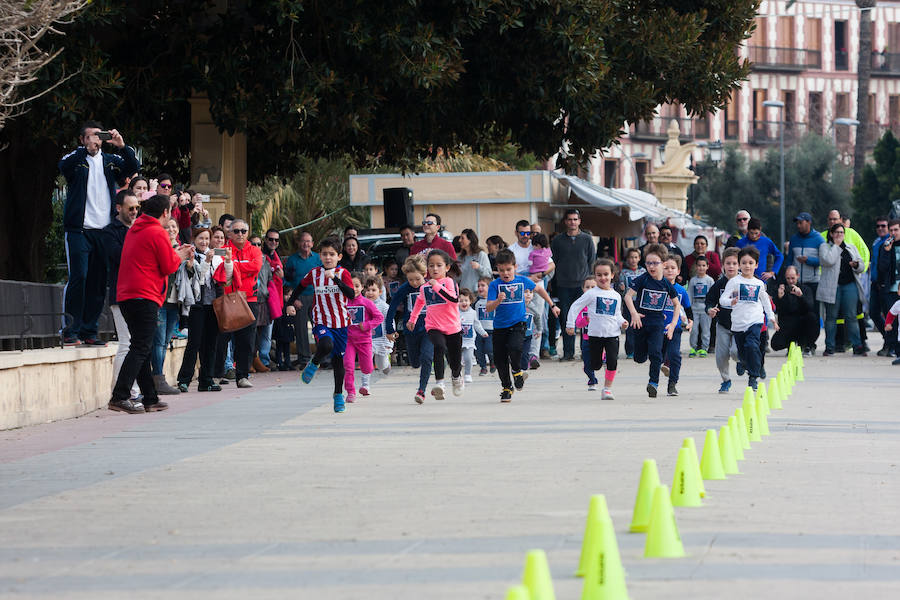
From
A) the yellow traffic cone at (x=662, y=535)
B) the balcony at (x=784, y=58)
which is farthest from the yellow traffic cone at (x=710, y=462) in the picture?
the balcony at (x=784, y=58)

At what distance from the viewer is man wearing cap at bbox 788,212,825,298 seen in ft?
74.3

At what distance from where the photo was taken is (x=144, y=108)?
1920 cm

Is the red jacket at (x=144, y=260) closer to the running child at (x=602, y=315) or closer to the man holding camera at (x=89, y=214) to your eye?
the man holding camera at (x=89, y=214)

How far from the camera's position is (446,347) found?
50.0ft

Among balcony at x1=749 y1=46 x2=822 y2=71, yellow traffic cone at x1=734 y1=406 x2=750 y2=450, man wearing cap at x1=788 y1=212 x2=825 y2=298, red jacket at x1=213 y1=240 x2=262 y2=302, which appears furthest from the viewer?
balcony at x1=749 y1=46 x2=822 y2=71

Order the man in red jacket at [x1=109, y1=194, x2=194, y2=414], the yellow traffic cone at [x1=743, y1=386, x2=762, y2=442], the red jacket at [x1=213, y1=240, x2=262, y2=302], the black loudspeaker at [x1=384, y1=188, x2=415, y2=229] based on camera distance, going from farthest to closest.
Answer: the black loudspeaker at [x1=384, y1=188, x2=415, y2=229] → the red jacket at [x1=213, y1=240, x2=262, y2=302] → the man in red jacket at [x1=109, y1=194, x2=194, y2=414] → the yellow traffic cone at [x1=743, y1=386, x2=762, y2=442]

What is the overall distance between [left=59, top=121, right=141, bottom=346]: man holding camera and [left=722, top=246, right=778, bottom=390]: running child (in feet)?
19.2

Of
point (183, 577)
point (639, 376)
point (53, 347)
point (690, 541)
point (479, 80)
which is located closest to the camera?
point (183, 577)

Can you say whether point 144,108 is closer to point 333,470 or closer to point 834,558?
point 333,470

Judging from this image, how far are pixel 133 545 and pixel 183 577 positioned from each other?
2.66ft

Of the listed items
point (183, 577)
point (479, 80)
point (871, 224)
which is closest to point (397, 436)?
point (183, 577)

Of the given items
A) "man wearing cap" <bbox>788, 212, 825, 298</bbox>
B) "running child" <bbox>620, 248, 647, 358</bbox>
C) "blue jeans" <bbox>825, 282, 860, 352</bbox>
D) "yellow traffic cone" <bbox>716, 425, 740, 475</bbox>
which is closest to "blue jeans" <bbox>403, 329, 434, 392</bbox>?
"running child" <bbox>620, 248, 647, 358</bbox>

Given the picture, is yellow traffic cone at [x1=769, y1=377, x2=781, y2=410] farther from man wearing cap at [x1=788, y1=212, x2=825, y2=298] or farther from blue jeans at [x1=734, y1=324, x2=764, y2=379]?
man wearing cap at [x1=788, y1=212, x2=825, y2=298]

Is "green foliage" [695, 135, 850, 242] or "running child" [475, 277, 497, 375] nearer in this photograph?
"running child" [475, 277, 497, 375]
